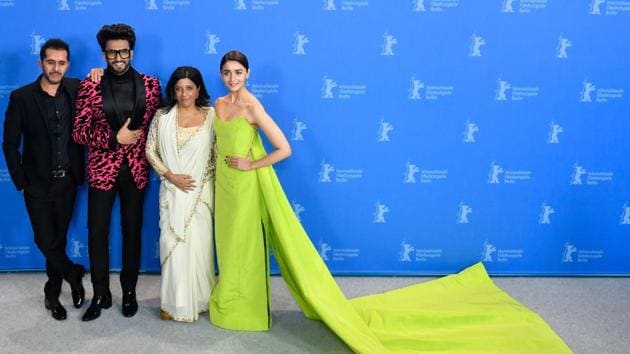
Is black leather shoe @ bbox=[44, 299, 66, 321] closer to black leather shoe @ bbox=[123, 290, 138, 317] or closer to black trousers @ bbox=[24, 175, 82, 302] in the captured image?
black trousers @ bbox=[24, 175, 82, 302]

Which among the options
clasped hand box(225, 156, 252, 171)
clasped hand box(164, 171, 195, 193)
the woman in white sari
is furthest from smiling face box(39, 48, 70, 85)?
clasped hand box(225, 156, 252, 171)

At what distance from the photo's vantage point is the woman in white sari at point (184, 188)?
352 cm

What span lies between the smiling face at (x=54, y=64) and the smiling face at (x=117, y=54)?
0.76ft

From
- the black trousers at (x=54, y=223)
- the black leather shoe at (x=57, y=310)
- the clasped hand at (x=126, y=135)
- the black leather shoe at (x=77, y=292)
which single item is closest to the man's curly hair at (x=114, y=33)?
the clasped hand at (x=126, y=135)

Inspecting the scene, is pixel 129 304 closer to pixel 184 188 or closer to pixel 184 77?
pixel 184 188

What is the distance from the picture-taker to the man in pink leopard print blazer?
3.49 m

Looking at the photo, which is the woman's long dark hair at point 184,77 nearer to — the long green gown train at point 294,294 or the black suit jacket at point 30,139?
the long green gown train at point 294,294

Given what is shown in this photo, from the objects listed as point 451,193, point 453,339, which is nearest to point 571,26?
point 451,193

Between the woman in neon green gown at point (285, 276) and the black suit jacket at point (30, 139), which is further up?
the black suit jacket at point (30, 139)

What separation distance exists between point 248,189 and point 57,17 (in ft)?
5.26

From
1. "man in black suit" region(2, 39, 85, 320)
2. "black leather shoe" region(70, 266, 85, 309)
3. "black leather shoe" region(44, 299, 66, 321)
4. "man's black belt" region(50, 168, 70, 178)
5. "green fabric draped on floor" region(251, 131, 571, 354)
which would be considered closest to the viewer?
"green fabric draped on floor" region(251, 131, 571, 354)

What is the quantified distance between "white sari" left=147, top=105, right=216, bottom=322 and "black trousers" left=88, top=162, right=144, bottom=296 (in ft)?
0.54

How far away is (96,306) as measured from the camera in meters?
3.72

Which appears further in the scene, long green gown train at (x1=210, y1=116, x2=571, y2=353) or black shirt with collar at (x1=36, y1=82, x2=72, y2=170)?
black shirt with collar at (x1=36, y1=82, x2=72, y2=170)
